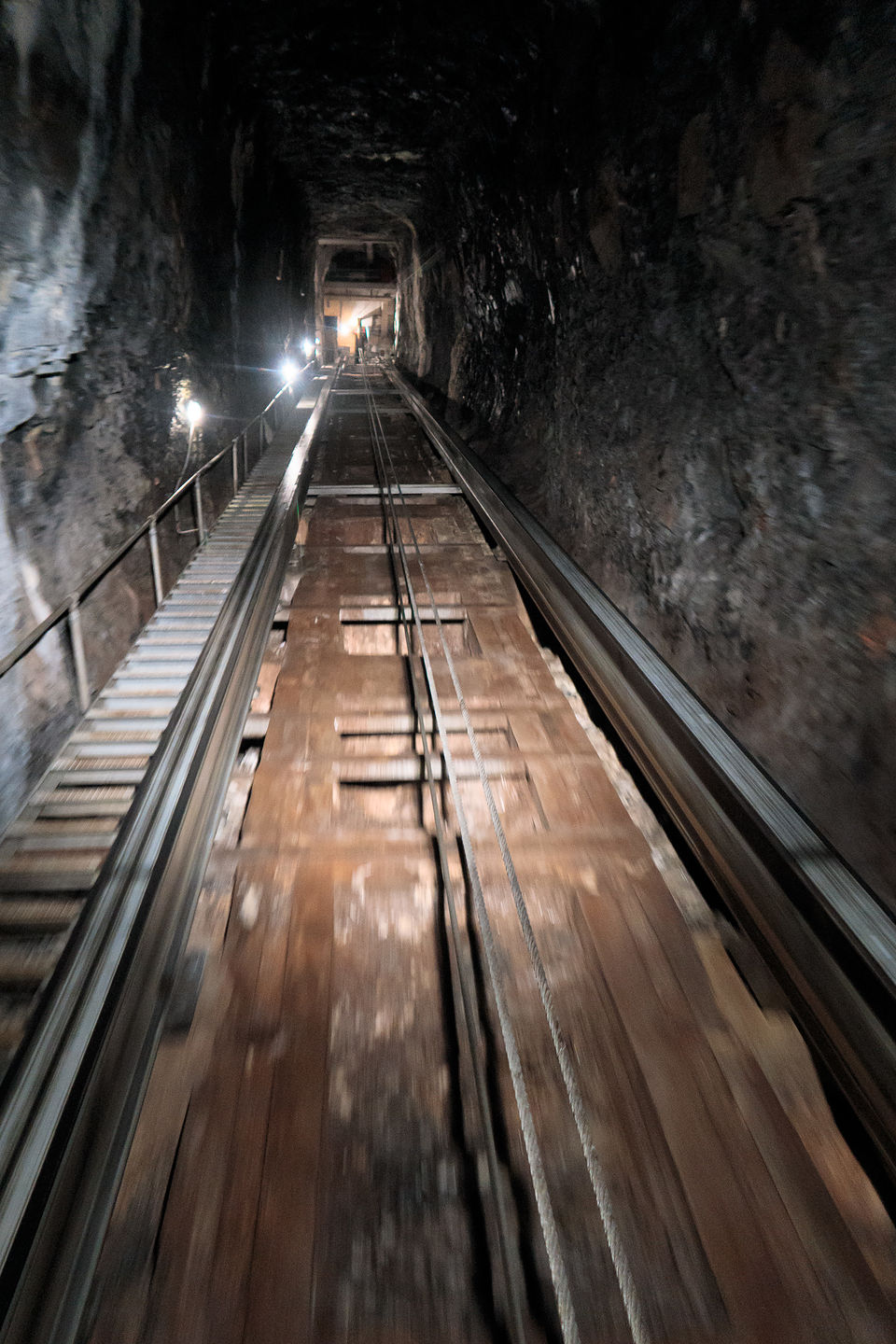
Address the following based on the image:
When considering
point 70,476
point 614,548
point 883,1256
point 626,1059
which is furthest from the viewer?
point 614,548

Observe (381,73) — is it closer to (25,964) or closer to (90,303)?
(90,303)

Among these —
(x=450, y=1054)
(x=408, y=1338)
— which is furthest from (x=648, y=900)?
(x=408, y=1338)

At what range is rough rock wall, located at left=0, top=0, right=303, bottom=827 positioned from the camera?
3.98 meters

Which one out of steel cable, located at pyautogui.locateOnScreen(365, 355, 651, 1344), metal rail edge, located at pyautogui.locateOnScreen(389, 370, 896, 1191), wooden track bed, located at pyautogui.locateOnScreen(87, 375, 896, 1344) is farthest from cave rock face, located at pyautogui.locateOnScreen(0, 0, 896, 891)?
steel cable, located at pyautogui.locateOnScreen(365, 355, 651, 1344)

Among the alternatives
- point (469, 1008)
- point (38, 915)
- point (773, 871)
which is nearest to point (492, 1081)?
point (469, 1008)

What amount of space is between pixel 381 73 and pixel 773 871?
9.56 meters

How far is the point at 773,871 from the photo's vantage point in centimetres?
242

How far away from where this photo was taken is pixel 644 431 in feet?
16.0

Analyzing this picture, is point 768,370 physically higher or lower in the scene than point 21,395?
higher

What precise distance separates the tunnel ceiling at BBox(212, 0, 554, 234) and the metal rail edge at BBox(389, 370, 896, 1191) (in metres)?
6.36

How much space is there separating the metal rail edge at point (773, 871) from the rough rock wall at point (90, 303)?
3717 millimetres

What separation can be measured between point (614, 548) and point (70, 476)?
4.24 m

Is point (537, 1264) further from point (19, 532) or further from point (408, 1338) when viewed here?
point (19, 532)

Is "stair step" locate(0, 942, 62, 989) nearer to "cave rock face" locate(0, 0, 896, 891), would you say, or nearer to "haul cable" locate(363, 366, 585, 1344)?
"haul cable" locate(363, 366, 585, 1344)
